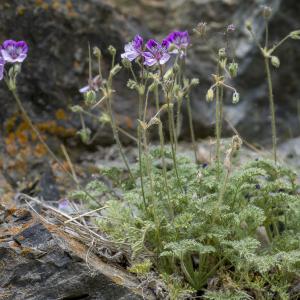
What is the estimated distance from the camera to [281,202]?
3117 millimetres

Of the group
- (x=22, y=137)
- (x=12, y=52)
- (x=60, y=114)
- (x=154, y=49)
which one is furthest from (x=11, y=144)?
(x=154, y=49)

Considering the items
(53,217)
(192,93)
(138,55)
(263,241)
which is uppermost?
(138,55)

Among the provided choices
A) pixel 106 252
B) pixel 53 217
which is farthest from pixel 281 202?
pixel 53 217

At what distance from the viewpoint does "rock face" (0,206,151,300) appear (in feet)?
8.56

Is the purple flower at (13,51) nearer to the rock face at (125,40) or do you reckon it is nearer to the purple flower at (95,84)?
the purple flower at (95,84)

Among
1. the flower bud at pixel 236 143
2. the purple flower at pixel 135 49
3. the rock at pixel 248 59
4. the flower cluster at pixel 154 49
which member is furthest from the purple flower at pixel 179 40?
the rock at pixel 248 59

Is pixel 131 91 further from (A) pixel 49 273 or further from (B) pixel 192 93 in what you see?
(A) pixel 49 273

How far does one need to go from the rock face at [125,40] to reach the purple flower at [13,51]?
1.42 m

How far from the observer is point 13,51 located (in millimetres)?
3053

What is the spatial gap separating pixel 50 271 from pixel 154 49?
3.74ft

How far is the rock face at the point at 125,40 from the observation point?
4559 mm

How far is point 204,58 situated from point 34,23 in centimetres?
164

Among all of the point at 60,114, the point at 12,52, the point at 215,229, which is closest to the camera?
the point at 215,229

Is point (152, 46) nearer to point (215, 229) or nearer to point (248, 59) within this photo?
point (215, 229)
